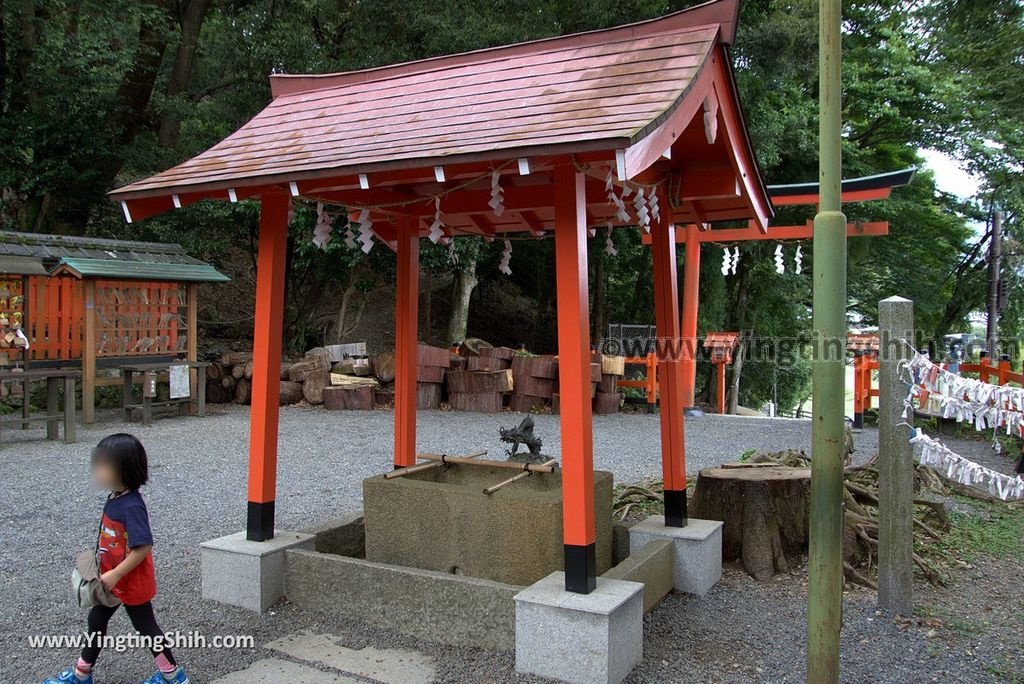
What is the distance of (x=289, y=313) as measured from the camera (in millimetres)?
16516

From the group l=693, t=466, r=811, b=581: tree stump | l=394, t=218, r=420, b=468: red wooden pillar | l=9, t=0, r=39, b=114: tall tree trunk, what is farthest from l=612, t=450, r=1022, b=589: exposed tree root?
l=9, t=0, r=39, b=114: tall tree trunk

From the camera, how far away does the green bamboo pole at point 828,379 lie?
2.63 meters

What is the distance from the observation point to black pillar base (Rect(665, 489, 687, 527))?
180 inches

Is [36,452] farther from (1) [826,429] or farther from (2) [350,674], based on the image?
(1) [826,429]

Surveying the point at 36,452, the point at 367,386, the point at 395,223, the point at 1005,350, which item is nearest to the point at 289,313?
the point at 367,386

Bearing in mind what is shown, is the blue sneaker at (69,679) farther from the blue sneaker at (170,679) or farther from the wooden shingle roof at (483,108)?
the wooden shingle roof at (483,108)

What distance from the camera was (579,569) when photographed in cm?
331

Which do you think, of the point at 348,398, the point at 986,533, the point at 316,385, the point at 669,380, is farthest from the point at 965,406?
the point at 316,385

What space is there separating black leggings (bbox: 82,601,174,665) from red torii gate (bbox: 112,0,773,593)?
1180 mm

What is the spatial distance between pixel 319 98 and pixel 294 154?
107 centimetres

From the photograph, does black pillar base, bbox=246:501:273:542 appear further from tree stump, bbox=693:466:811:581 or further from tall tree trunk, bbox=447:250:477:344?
tall tree trunk, bbox=447:250:477:344

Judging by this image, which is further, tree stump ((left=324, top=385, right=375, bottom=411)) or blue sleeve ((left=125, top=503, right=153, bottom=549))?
tree stump ((left=324, top=385, right=375, bottom=411))

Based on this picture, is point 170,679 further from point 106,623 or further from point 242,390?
point 242,390

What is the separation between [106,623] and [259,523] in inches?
48.7
